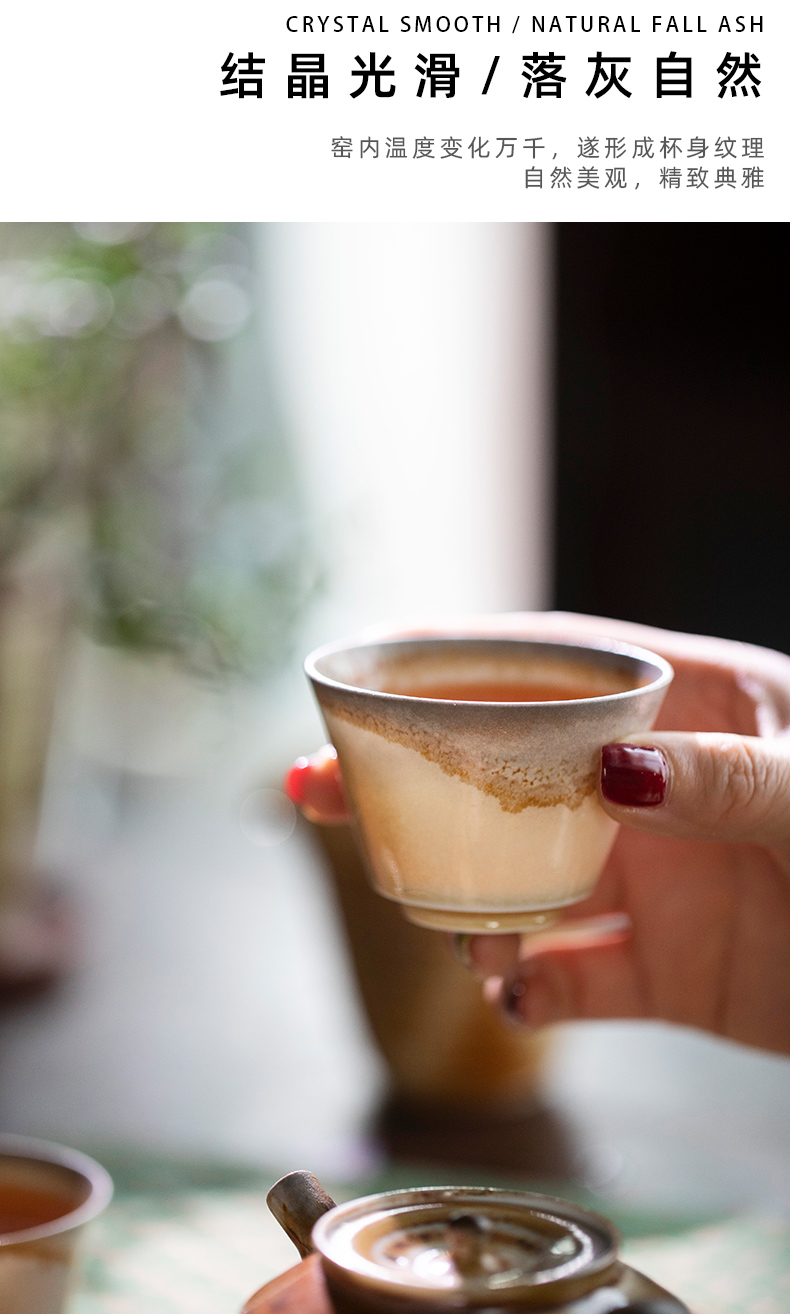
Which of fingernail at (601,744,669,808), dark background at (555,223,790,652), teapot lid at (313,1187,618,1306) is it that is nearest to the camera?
teapot lid at (313,1187,618,1306)

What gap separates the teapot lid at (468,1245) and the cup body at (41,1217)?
0.47 feet

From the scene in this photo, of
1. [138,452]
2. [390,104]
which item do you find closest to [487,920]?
[390,104]

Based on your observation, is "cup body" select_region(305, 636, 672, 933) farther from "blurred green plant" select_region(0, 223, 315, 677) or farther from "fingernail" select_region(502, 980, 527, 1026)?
"blurred green plant" select_region(0, 223, 315, 677)

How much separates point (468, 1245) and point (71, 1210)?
225 millimetres

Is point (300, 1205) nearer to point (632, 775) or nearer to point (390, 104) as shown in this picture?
point (632, 775)

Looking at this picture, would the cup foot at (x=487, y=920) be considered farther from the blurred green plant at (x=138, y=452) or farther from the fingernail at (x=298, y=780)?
the blurred green plant at (x=138, y=452)

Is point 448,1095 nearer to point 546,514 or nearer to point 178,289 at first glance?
point 178,289

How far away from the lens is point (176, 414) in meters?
1.32

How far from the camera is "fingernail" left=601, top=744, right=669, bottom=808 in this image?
46 cm

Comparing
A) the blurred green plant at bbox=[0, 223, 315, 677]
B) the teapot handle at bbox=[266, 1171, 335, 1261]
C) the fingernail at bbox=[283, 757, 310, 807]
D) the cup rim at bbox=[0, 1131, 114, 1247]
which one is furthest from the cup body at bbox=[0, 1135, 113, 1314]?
the blurred green plant at bbox=[0, 223, 315, 677]

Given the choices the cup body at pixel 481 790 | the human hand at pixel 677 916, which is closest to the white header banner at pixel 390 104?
the human hand at pixel 677 916

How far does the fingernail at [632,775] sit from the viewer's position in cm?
46

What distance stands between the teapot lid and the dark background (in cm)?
129

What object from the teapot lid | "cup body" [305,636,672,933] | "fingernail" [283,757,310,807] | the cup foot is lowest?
the teapot lid
